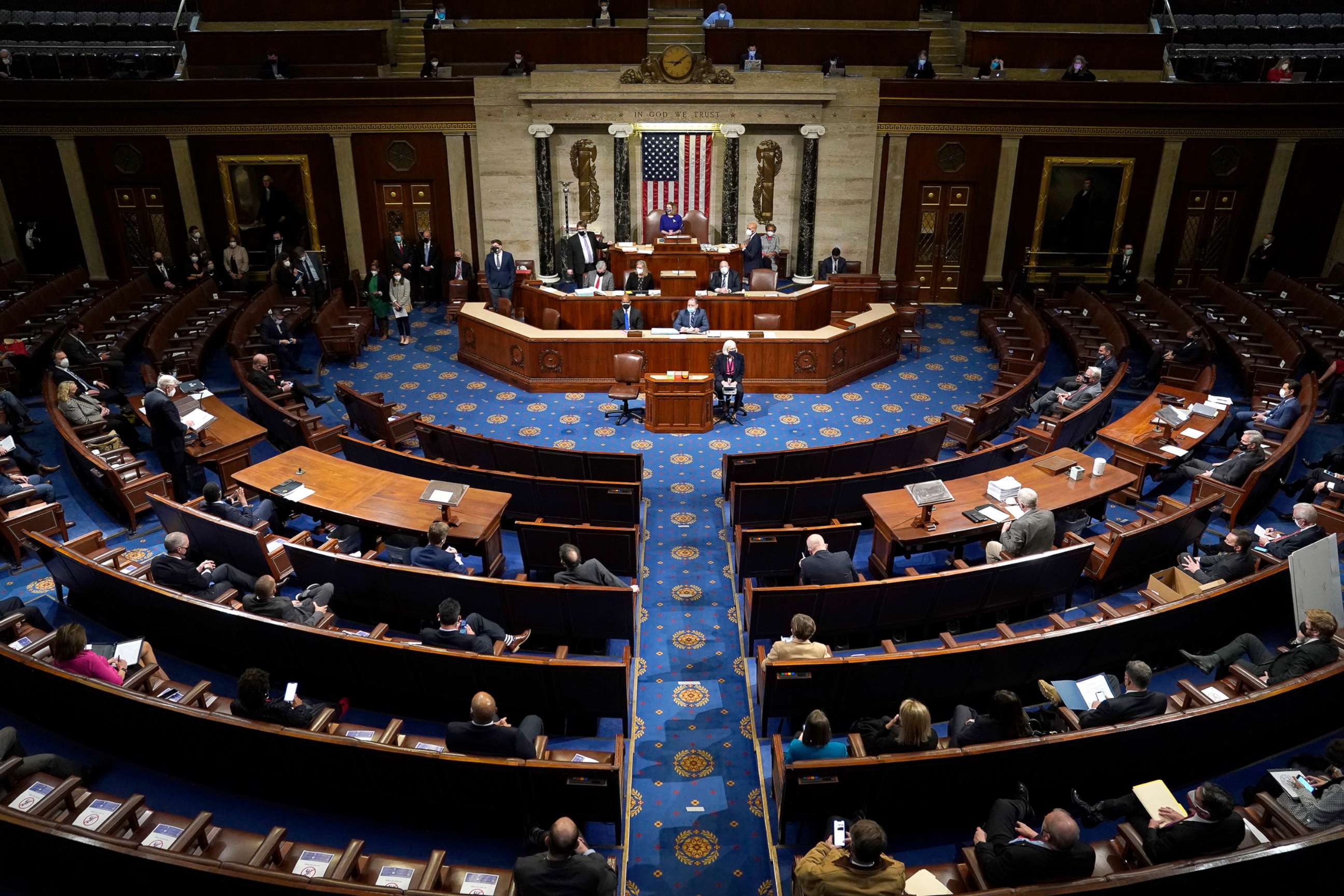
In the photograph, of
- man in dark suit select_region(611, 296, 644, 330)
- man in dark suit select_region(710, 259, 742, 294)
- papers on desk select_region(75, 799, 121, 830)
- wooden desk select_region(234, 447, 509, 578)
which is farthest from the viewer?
man in dark suit select_region(710, 259, 742, 294)

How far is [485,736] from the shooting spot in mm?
5176

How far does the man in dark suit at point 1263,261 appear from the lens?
17.3m

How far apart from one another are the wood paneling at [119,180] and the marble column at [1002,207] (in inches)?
590

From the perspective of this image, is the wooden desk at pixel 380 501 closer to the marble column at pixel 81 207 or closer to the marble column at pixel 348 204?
the marble column at pixel 348 204

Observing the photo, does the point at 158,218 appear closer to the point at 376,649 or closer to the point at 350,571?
the point at 350,571

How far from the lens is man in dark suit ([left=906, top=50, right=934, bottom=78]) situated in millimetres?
16797

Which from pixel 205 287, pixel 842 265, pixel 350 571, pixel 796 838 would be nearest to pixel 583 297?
pixel 842 265

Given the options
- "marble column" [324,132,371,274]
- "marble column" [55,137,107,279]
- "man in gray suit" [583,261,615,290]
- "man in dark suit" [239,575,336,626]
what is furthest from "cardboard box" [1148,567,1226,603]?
"marble column" [55,137,107,279]

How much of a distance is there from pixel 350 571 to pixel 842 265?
1208cm

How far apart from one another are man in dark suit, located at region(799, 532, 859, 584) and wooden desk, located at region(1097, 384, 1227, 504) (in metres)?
4.10

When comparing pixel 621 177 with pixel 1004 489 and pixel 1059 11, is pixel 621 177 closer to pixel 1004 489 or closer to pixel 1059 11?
pixel 1059 11

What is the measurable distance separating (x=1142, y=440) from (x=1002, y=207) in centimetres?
901

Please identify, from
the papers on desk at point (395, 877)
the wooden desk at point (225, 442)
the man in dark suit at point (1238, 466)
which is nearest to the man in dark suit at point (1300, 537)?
the man in dark suit at point (1238, 466)

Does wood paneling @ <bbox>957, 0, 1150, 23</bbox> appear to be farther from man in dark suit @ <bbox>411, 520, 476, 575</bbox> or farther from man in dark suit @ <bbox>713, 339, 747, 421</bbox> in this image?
man in dark suit @ <bbox>411, 520, 476, 575</bbox>
